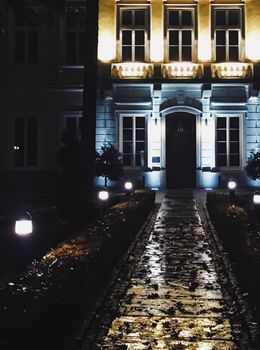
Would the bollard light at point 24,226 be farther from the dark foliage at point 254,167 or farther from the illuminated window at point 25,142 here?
the illuminated window at point 25,142

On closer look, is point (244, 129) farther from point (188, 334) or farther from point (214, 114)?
point (188, 334)

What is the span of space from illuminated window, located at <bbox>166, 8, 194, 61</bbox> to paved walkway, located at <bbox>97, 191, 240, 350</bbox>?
14.6 m

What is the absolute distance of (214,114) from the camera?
23734mm

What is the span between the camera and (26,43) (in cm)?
2456

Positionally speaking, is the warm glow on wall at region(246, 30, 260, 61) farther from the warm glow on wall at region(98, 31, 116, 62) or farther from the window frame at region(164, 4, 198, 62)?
the warm glow on wall at region(98, 31, 116, 62)

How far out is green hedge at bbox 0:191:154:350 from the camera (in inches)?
157

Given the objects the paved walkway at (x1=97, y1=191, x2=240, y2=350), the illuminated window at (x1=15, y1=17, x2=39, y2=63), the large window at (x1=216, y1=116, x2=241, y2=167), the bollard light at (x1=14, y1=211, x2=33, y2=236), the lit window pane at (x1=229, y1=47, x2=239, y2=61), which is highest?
the illuminated window at (x1=15, y1=17, x2=39, y2=63)

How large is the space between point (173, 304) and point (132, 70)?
1807cm

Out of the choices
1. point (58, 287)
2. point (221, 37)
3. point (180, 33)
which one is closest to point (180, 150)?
point (180, 33)

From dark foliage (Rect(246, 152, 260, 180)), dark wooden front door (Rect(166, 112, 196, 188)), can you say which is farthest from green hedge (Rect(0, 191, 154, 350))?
dark wooden front door (Rect(166, 112, 196, 188))

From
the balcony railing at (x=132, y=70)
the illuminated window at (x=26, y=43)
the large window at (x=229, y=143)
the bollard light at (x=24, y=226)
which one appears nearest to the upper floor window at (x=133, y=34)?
the balcony railing at (x=132, y=70)

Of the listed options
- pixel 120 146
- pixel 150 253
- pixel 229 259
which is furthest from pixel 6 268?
pixel 120 146

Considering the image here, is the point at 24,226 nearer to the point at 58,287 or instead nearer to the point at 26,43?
the point at 58,287

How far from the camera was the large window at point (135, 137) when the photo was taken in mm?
24047
